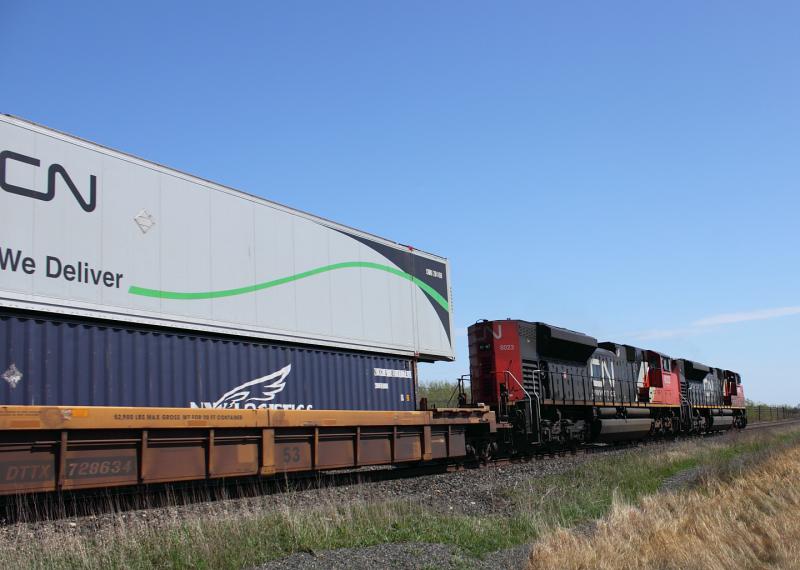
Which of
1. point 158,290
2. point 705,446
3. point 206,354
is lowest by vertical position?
point 705,446

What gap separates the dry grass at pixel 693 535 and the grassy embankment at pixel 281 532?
15.1 inches

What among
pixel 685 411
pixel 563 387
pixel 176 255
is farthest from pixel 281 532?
pixel 685 411

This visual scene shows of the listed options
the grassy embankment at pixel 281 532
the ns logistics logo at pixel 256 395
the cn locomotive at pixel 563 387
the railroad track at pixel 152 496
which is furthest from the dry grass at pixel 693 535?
the cn locomotive at pixel 563 387

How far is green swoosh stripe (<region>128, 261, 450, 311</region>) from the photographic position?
402 inches

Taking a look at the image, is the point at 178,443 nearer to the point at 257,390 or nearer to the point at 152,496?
the point at 152,496

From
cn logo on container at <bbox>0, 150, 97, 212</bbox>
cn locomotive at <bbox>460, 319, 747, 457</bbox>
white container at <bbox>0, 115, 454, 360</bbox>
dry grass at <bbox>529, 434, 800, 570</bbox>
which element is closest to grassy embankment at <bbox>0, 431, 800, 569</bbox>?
dry grass at <bbox>529, 434, 800, 570</bbox>

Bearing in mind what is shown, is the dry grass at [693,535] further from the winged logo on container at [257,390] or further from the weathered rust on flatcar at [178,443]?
the winged logo on container at [257,390]

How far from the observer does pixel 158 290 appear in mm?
10234

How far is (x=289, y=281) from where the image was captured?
41.5ft

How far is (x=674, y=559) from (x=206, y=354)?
7.08 meters

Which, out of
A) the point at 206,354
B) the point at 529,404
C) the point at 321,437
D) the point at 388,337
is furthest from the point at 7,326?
the point at 529,404

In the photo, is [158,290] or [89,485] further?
[158,290]

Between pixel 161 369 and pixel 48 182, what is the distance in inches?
117

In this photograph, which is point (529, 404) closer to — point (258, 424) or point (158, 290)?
point (258, 424)
